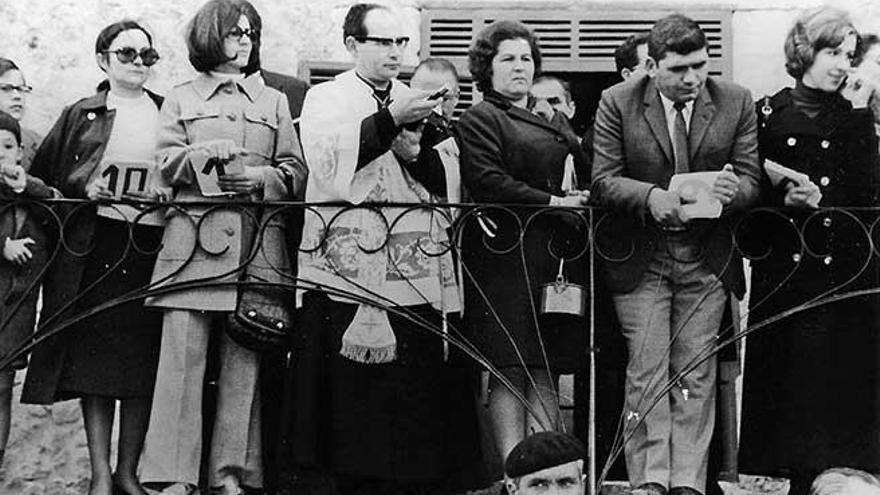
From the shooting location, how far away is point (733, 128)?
6.91 m

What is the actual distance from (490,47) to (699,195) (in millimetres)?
958

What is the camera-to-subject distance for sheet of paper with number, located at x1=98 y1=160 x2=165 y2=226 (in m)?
7.01

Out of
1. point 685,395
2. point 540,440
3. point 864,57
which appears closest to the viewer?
point 540,440

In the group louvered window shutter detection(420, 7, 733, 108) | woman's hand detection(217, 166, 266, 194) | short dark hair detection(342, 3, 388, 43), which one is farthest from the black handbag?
louvered window shutter detection(420, 7, 733, 108)

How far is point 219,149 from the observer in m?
6.90

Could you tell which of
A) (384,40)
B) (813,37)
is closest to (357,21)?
(384,40)

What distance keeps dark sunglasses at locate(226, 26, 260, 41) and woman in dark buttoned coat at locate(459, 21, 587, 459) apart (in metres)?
0.84

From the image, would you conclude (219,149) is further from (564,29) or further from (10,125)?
(564,29)

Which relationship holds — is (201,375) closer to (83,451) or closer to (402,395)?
(402,395)

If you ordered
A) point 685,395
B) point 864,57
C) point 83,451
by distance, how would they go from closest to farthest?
point 685,395
point 864,57
point 83,451

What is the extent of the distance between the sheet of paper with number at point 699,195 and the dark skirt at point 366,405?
3.21 ft

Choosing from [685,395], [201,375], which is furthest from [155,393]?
[685,395]

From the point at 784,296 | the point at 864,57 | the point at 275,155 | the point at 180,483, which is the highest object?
the point at 864,57

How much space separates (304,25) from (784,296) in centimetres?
253
